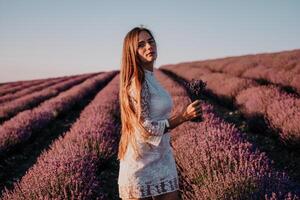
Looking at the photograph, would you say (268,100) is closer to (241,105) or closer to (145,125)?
(241,105)

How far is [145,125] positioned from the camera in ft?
7.87

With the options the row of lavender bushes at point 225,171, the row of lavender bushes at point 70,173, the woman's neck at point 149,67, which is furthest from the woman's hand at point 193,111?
the row of lavender bushes at point 70,173

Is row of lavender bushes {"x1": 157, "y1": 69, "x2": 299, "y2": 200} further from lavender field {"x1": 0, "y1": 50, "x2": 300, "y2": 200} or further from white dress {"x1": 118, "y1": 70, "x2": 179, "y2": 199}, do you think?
white dress {"x1": 118, "y1": 70, "x2": 179, "y2": 199}

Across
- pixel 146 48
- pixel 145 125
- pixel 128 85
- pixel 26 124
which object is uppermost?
pixel 146 48

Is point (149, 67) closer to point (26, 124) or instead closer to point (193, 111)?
point (193, 111)

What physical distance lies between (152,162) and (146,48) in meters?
0.62

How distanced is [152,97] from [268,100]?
640cm

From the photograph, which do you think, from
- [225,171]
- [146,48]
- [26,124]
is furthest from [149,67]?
[26,124]

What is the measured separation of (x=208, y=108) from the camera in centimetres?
788

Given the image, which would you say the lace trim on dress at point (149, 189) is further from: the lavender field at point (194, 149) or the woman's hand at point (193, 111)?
the lavender field at point (194, 149)

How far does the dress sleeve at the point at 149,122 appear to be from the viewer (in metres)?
2.40

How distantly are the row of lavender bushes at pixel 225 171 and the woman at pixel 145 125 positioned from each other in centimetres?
63

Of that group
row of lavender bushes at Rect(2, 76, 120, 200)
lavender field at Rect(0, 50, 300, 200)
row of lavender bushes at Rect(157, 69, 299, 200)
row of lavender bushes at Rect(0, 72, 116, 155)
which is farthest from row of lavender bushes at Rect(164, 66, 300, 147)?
row of lavender bushes at Rect(0, 72, 116, 155)

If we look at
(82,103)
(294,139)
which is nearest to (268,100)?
(294,139)
